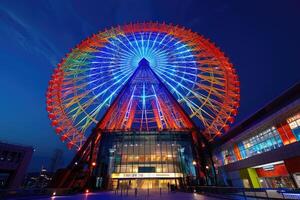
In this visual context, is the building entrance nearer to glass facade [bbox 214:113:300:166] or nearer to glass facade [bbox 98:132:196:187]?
glass facade [bbox 98:132:196:187]

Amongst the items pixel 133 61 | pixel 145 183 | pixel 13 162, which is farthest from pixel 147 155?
pixel 13 162

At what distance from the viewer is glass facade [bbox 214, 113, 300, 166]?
63.8 feet

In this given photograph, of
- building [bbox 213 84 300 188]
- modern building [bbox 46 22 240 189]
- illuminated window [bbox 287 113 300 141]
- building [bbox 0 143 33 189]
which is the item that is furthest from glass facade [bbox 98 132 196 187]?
building [bbox 0 143 33 189]

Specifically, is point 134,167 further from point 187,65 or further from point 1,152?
point 1,152

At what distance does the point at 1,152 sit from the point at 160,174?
3371cm

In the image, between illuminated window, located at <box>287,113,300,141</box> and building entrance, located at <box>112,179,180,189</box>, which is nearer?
illuminated window, located at <box>287,113,300,141</box>

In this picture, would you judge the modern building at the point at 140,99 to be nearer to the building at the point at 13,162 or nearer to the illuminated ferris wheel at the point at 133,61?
the illuminated ferris wheel at the point at 133,61

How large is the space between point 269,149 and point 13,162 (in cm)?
4712

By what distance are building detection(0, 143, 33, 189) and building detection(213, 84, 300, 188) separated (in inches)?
1630

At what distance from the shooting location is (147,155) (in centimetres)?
3309

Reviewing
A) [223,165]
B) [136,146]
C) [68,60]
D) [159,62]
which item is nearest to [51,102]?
[68,60]

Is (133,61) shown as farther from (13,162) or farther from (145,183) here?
(13,162)

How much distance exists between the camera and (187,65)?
31.0 metres

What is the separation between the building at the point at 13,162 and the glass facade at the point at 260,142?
4182cm
